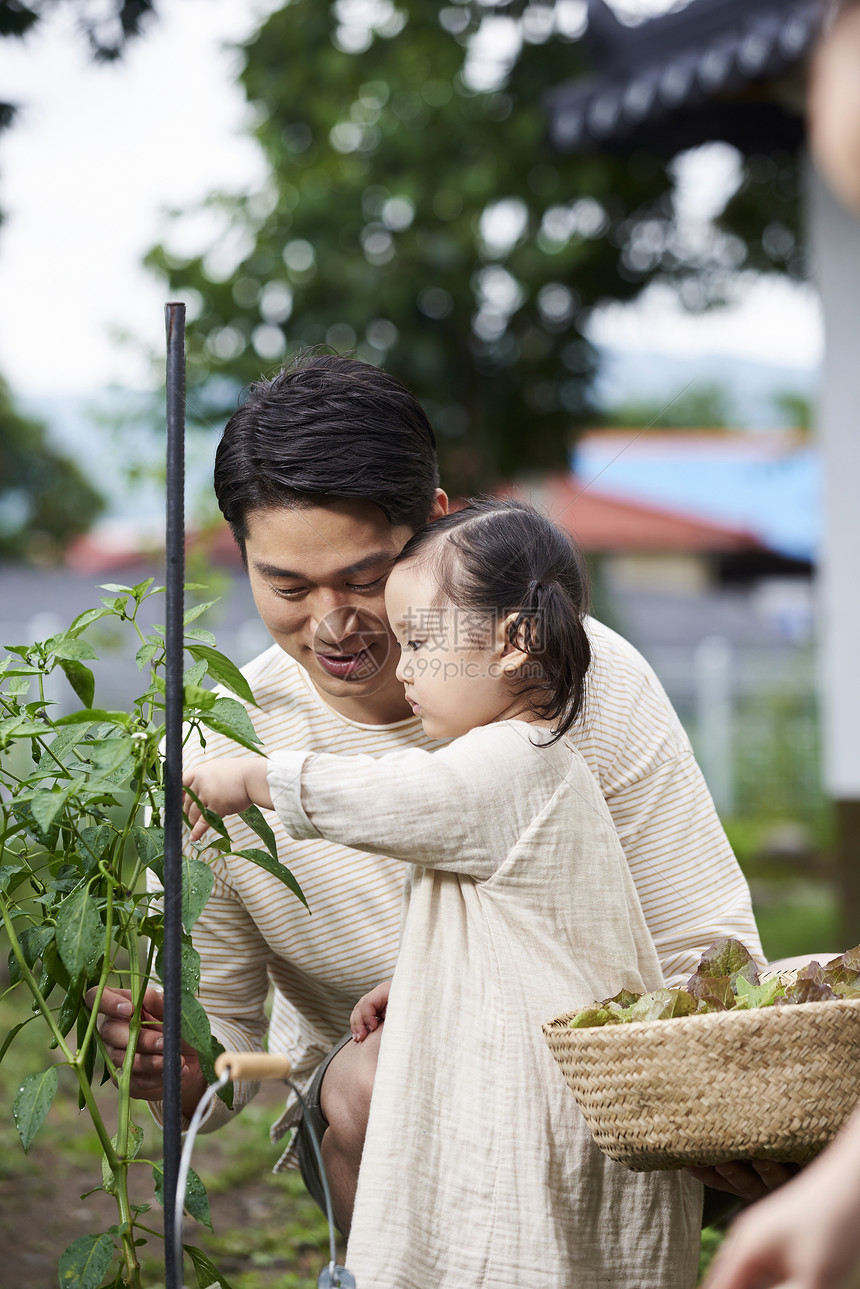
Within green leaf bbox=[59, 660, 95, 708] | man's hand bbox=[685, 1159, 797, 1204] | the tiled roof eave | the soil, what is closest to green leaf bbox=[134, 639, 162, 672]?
green leaf bbox=[59, 660, 95, 708]

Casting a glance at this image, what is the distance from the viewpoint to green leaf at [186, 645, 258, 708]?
4.66ft

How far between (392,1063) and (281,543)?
0.69 m

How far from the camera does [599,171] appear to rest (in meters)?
5.86

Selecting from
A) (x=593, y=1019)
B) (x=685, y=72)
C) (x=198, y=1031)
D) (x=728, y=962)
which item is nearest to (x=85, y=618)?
(x=198, y=1031)

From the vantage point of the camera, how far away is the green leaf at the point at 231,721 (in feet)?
4.52

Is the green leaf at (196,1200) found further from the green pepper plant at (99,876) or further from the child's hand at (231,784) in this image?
the child's hand at (231,784)

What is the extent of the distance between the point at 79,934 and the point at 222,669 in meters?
0.32

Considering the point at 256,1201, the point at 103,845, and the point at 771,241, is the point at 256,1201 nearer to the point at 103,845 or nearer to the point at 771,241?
the point at 103,845

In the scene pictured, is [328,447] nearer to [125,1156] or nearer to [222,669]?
[222,669]

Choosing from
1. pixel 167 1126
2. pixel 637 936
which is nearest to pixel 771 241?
pixel 637 936

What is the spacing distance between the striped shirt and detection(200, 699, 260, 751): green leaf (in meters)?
0.50

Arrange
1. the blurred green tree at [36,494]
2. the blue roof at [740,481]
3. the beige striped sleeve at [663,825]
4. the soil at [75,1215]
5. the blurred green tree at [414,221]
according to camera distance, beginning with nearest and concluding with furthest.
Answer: the beige striped sleeve at [663,825] < the soil at [75,1215] < the blurred green tree at [414,221] < the blue roof at [740,481] < the blurred green tree at [36,494]

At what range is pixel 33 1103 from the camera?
1.39 meters

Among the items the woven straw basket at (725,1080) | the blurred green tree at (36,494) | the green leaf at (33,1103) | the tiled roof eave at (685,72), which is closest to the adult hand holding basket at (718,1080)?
the woven straw basket at (725,1080)
